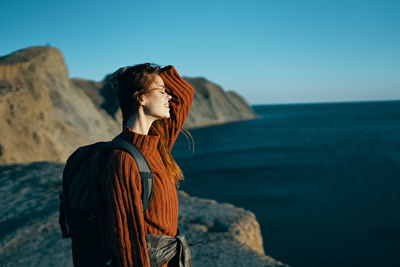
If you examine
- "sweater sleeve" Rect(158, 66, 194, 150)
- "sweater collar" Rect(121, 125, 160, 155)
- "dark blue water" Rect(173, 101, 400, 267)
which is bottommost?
"dark blue water" Rect(173, 101, 400, 267)

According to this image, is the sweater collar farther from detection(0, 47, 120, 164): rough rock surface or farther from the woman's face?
detection(0, 47, 120, 164): rough rock surface

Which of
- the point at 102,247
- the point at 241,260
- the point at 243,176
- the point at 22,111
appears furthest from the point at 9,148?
the point at 243,176

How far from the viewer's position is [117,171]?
1.28 m

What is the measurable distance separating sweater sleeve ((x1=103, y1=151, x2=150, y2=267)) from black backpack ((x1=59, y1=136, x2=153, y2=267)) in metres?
0.04

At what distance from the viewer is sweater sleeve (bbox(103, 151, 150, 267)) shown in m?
1.28

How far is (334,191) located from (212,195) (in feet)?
17.6

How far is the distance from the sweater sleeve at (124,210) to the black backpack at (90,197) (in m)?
0.04

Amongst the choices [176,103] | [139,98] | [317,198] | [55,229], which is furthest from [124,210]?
[317,198]

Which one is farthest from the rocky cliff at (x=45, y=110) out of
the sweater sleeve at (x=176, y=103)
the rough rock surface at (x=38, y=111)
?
the sweater sleeve at (x=176, y=103)

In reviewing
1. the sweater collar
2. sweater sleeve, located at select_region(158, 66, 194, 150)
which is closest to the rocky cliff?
sweater sleeve, located at select_region(158, 66, 194, 150)

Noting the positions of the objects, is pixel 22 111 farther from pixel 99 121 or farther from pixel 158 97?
pixel 99 121

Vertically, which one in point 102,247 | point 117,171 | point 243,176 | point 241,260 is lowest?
point 243,176

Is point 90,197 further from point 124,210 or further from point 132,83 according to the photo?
point 132,83

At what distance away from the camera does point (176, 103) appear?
6.55 ft
